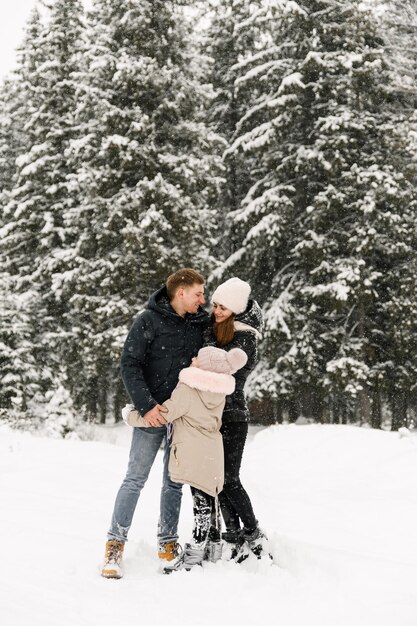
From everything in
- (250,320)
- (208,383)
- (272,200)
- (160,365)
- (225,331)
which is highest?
(272,200)

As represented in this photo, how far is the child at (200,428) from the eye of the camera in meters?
4.36

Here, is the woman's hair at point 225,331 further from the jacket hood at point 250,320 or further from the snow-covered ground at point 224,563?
the snow-covered ground at point 224,563

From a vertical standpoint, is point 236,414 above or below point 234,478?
above

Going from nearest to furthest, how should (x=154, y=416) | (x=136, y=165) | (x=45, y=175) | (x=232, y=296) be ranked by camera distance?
1. (x=154, y=416)
2. (x=232, y=296)
3. (x=136, y=165)
4. (x=45, y=175)

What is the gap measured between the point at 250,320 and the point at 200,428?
2.94ft

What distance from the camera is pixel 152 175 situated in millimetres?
16516

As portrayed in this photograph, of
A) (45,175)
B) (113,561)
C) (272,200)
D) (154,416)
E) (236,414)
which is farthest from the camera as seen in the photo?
(45,175)

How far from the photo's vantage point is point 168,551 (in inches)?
181

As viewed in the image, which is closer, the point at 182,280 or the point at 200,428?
the point at 200,428

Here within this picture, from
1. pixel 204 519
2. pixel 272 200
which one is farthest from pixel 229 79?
pixel 204 519

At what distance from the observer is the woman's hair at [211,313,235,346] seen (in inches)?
179

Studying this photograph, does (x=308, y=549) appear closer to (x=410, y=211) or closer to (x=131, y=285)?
(x=131, y=285)

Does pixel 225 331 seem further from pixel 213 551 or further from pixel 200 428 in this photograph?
pixel 213 551

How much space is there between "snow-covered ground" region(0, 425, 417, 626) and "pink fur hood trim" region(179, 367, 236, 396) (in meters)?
1.24
